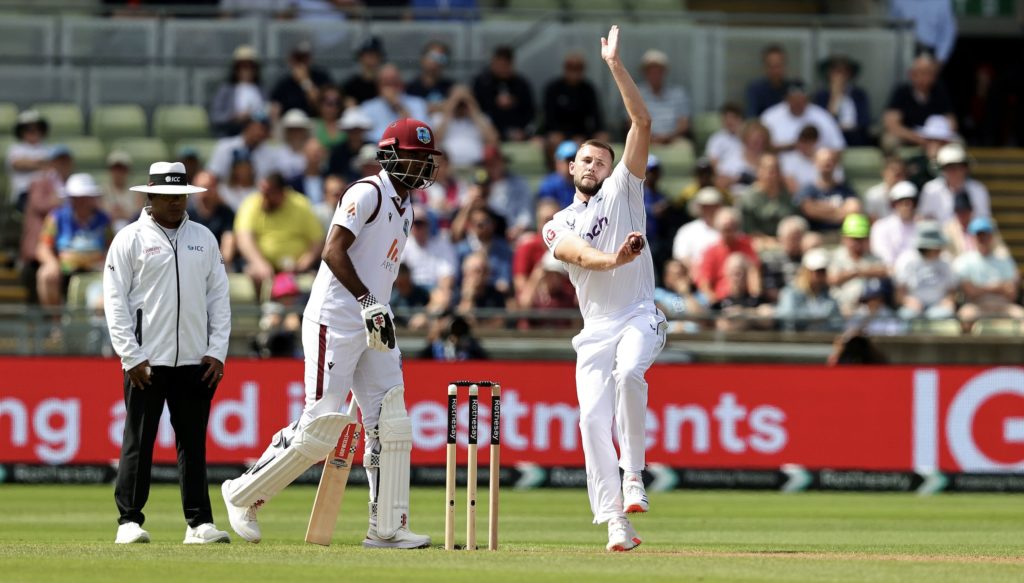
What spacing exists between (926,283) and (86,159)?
A: 386 inches

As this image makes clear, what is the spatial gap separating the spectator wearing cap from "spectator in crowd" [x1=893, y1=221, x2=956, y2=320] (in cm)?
65

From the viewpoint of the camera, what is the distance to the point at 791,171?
22172 millimetres

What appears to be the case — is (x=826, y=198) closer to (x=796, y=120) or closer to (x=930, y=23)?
(x=796, y=120)

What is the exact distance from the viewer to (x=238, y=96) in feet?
72.6

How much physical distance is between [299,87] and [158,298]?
11.9 m

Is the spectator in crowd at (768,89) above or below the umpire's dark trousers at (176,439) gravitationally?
above

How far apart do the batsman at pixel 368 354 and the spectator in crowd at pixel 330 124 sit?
11171mm

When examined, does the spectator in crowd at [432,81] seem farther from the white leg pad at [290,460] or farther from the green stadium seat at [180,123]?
the white leg pad at [290,460]

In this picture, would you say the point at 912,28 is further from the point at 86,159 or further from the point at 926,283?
the point at 86,159

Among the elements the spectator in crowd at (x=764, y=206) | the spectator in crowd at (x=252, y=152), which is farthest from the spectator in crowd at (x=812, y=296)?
the spectator in crowd at (x=252, y=152)

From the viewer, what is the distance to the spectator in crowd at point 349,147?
839 inches

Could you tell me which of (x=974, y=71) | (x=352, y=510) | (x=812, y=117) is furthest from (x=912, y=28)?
(x=352, y=510)

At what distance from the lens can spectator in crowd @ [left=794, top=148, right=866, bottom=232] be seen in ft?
70.0

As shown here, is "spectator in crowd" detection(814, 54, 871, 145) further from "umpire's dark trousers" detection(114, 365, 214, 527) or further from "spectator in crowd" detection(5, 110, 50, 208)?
"umpire's dark trousers" detection(114, 365, 214, 527)
